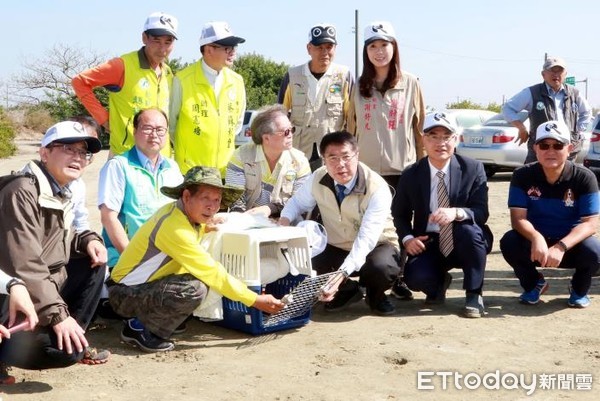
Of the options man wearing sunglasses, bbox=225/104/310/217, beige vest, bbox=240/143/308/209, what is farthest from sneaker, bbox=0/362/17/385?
beige vest, bbox=240/143/308/209

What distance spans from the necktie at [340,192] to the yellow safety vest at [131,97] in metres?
1.37

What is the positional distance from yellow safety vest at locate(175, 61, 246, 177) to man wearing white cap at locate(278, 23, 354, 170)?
555 mm

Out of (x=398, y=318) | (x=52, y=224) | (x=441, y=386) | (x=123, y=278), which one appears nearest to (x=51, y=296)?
(x=52, y=224)

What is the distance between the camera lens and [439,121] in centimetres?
513

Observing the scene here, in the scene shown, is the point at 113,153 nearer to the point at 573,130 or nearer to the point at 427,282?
the point at 427,282

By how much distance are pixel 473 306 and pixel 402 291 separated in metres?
0.74

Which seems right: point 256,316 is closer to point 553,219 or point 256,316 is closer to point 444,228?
point 444,228

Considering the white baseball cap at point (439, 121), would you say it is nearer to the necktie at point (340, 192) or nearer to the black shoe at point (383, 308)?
the necktie at point (340, 192)

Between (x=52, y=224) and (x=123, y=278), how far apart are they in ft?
2.18

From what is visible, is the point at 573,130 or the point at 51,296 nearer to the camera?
the point at 51,296

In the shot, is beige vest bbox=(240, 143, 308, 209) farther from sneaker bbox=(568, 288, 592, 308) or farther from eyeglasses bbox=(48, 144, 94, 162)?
sneaker bbox=(568, 288, 592, 308)

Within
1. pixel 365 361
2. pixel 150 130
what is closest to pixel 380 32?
pixel 150 130

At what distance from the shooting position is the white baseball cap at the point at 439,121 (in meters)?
5.13

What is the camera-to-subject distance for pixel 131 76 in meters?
5.68
